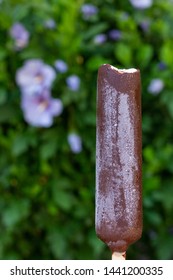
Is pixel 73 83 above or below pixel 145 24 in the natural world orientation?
below

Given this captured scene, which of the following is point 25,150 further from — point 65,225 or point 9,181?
point 65,225

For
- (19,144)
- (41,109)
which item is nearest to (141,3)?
(41,109)

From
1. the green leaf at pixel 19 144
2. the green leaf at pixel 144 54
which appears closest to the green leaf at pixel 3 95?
the green leaf at pixel 19 144

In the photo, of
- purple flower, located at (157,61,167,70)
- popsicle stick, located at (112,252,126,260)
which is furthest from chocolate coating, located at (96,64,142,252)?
purple flower, located at (157,61,167,70)

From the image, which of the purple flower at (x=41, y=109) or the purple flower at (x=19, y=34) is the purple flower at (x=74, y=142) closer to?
the purple flower at (x=41, y=109)

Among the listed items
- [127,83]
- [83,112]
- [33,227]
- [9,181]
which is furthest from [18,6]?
[127,83]

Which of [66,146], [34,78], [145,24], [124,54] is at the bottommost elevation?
[66,146]

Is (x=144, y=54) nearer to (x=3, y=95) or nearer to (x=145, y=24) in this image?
(x=145, y=24)
